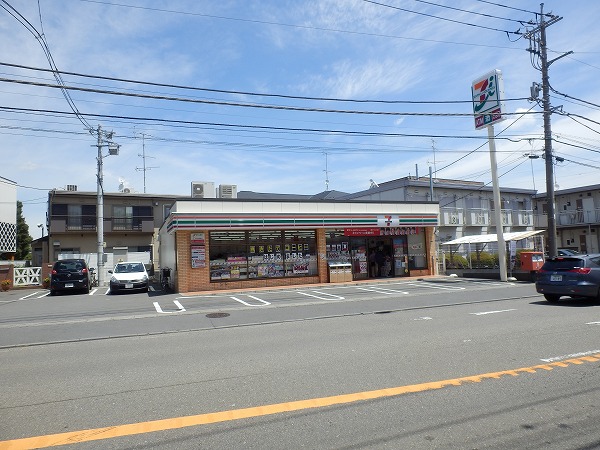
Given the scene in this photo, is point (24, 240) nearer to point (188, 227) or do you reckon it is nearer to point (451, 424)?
point (188, 227)

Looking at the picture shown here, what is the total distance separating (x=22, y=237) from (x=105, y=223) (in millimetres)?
22095

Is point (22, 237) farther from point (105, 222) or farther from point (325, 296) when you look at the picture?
point (325, 296)

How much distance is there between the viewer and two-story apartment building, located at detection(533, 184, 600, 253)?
3394 centimetres

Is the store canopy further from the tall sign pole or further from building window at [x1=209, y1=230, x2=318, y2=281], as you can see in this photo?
building window at [x1=209, y1=230, x2=318, y2=281]

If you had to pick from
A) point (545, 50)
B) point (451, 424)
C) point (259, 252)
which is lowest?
point (451, 424)

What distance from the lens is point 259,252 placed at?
21.0m

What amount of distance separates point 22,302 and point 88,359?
40.8 ft

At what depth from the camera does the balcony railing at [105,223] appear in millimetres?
33531

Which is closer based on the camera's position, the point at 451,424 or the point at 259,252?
the point at 451,424

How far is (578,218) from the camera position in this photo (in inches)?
1362

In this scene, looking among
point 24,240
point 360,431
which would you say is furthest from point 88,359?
point 24,240

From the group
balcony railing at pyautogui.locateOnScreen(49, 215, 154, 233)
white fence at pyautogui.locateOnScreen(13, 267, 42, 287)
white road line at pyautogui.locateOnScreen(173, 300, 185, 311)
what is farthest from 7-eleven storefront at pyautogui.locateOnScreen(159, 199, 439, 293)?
balcony railing at pyautogui.locateOnScreen(49, 215, 154, 233)

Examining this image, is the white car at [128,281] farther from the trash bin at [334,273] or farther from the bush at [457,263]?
the bush at [457,263]

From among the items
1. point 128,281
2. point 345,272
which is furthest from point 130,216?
point 345,272
